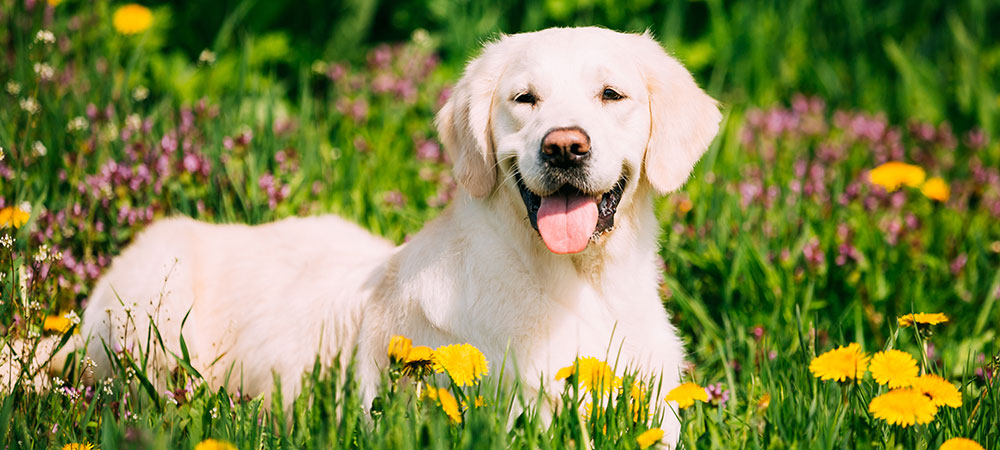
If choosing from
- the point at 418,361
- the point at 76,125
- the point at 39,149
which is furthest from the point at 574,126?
the point at 76,125

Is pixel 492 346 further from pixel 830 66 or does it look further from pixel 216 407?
pixel 830 66

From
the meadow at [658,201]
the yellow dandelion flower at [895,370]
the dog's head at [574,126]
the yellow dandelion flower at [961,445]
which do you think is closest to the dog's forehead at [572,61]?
the dog's head at [574,126]

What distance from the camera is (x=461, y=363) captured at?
89.7 inches

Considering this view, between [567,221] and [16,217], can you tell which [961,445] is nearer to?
[567,221]

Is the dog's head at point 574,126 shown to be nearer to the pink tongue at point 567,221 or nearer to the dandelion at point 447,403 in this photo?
the pink tongue at point 567,221

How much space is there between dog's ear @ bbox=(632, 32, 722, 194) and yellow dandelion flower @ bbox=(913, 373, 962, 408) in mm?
876

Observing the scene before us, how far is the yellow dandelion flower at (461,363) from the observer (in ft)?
7.39

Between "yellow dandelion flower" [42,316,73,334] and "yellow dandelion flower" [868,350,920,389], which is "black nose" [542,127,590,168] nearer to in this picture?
"yellow dandelion flower" [868,350,920,389]

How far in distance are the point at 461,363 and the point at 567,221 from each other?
23.1 inches

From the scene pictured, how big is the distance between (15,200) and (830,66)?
506cm

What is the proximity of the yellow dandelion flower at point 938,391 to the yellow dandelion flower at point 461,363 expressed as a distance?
1065mm

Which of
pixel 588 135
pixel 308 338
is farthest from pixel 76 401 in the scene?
pixel 588 135

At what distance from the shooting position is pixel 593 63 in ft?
8.80

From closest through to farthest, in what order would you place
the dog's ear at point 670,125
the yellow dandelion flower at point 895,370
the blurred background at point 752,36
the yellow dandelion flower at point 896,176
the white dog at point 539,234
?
the yellow dandelion flower at point 895,370 → the white dog at point 539,234 → the dog's ear at point 670,125 → the yellow dandelion flower at point 896,176 → the blurred background at point 752,36
